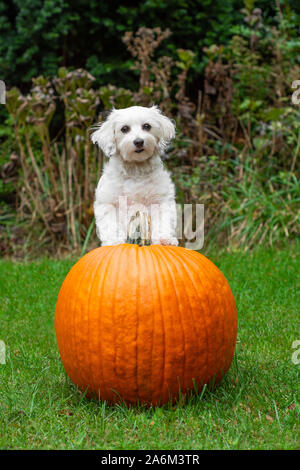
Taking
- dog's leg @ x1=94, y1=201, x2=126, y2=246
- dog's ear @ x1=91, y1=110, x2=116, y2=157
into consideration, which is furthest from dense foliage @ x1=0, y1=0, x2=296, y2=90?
dog's leg @ x1=94, y1=201, x2=126, y2=246

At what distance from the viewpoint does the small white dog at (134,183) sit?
2799 millimetres

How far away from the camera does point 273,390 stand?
2.97 m

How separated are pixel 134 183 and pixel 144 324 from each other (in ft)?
2.28

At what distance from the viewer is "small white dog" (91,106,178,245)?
2799 mm

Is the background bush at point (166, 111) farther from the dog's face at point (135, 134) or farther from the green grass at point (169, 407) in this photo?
the dog's face at point (135, 134)

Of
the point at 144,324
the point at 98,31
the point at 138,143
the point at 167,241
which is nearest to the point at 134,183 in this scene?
the point at 138,143

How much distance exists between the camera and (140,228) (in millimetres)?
2865

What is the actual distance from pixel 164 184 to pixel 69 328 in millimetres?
876

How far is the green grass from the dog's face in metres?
1.28

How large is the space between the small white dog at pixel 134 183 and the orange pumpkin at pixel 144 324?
0.43 ft

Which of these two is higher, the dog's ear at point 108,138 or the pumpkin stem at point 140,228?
the dog's ear at point 108,138

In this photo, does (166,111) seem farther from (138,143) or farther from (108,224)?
(108,224)

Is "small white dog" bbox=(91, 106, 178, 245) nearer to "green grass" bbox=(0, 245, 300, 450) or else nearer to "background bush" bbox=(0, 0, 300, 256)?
"green grass" bbox=(0, 245, 300, 450)

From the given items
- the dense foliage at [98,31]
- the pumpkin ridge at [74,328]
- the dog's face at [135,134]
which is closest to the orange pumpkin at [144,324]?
the pumpkin ridge at [74,328]
